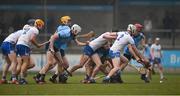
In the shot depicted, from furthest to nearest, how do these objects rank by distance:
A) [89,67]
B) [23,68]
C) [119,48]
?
[89,67], [119,48], [23,68]

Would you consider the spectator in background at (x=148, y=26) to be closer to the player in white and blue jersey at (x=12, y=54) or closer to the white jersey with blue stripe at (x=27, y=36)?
the player in white and blue jersey at (x=12, y=54)

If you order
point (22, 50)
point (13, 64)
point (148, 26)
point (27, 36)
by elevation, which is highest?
point (148, 26)

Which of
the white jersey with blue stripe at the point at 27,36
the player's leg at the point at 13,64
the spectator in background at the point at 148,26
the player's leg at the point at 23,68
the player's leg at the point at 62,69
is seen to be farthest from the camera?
the spectator in background at the point at 148,26

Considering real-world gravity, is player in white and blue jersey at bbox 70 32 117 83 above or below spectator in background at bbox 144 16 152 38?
below

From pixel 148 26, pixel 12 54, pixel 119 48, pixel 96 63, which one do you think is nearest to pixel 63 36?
pixel 96 63

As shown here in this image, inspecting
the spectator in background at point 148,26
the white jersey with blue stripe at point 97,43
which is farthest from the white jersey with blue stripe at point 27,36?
the spectator in background at point 148,26

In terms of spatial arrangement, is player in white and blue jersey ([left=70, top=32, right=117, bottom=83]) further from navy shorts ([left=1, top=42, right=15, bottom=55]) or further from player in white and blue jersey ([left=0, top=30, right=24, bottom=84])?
navy shorts ([left=1, top=42, right=15, bottom=55])

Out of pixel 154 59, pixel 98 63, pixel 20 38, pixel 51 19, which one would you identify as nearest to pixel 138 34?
pixel 98 63

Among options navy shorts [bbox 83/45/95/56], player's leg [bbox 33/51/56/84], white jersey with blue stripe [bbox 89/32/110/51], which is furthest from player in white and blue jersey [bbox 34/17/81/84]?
white jersey with blue stripe [bbox 89/32/110/51]

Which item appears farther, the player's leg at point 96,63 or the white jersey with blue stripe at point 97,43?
the white jersey with blue stripe at point 97,43

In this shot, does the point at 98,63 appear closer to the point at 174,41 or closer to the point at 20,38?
the point at 20,38

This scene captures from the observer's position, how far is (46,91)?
19.9 metres

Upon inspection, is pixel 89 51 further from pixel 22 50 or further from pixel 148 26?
pixel 148 26

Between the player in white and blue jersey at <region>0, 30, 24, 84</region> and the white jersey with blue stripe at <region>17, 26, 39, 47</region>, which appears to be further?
the player in white and blue jersey at <region>0, 30, 24, 84</region>
